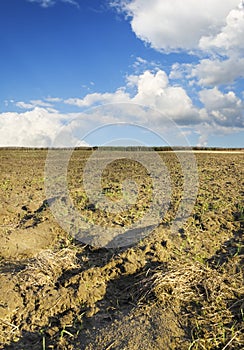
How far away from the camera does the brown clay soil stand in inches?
136

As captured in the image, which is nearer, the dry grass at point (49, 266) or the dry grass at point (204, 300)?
the dry grass at point (204, 300)

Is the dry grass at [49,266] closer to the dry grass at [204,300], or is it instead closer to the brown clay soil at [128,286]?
the brown clay soil at [128,286]

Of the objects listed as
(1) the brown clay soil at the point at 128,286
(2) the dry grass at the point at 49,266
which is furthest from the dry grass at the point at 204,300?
(2) the dry grass at the point at 49,266

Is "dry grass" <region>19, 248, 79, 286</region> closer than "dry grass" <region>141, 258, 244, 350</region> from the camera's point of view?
No

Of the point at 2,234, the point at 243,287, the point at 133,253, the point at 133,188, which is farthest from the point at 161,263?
the point at 133,188

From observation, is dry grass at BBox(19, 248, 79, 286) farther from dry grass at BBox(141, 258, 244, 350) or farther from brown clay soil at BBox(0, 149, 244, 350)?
dry grass at BBox(141, 258, 244, 350)

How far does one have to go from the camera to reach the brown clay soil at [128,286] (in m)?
3.46

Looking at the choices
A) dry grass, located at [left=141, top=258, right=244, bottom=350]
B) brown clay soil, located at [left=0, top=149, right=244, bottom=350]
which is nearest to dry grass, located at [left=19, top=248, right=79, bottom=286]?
brown clay soil, located at [left=0, top=149, right=244, bottom=350]

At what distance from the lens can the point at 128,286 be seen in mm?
4312

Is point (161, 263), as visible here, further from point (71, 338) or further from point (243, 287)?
point (71, 338)

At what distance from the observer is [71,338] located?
3496mm

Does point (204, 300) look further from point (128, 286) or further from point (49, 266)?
point (49, 266)

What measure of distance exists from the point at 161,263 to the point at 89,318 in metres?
1.27

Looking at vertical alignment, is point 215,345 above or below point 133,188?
below
